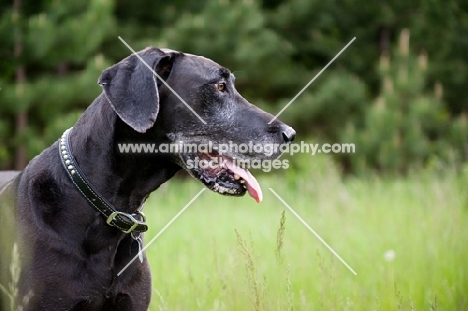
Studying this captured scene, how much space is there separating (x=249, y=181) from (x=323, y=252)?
8.36 ft

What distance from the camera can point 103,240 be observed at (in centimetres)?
342

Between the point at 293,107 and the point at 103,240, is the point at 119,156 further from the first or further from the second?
the point at 293,107

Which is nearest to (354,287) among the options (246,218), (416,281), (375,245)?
(416,281)

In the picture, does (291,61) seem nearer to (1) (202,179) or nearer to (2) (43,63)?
(2) (43,63)

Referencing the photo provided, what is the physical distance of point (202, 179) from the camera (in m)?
3.68

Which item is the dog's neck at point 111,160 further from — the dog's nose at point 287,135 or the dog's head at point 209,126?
the dog's nose at point 287,135

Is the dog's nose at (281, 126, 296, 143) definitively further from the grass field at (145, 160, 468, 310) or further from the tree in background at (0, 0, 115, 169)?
the tree in background at (0, 0, 115, 169)

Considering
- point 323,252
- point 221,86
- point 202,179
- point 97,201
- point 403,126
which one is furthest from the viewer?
point 403,126

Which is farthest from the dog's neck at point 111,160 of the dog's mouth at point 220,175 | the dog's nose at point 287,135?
the dog's nose at point 287,135

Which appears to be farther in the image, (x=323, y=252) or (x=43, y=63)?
(x=43, y=63)

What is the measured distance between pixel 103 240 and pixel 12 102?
10.8 metres

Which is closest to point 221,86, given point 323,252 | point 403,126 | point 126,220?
point 126,220

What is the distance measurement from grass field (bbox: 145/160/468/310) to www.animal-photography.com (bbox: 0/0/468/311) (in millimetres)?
27

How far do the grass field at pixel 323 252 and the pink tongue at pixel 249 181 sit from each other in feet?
0.72
